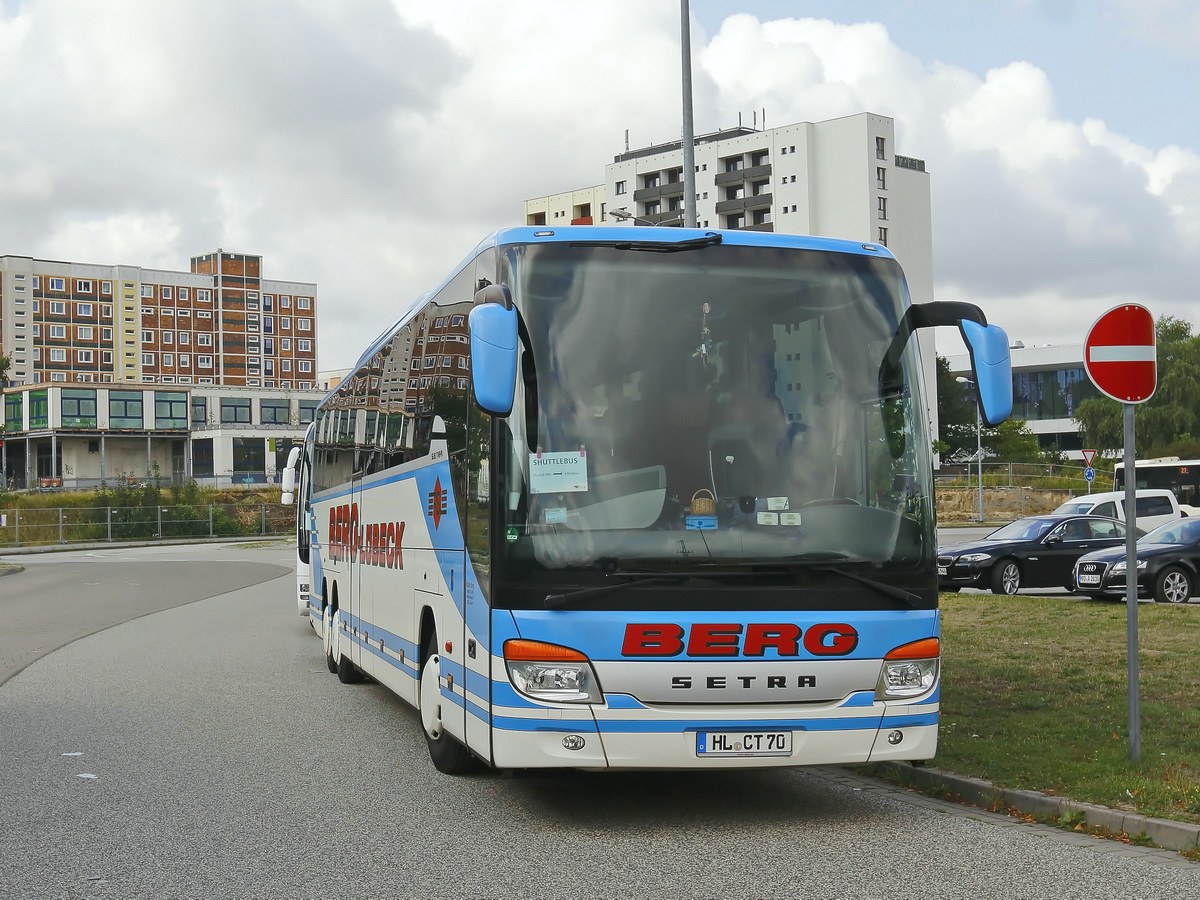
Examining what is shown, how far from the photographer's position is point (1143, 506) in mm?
35844

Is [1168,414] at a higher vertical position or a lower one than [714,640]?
higher

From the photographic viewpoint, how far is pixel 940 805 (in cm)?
809

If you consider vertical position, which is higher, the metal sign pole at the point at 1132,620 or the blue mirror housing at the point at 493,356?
the blue mirror housing at the point at 493,356

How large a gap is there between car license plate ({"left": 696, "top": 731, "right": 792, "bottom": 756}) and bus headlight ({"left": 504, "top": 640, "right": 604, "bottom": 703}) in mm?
571

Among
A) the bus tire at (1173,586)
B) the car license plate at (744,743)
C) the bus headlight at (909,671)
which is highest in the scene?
the bus headlight at (909,671)

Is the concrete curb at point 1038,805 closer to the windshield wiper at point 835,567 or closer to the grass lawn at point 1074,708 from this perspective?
the grass lawn at point 1074,708

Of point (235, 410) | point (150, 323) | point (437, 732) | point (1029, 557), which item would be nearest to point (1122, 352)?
point (437, 732)

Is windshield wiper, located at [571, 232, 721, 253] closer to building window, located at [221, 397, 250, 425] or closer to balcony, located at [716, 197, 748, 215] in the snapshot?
balcony, located at [716, 197, 748, 215]

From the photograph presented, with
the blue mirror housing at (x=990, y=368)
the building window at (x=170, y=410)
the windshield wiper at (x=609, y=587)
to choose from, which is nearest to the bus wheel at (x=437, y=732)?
the windshield wiper at (x=609, y=587)

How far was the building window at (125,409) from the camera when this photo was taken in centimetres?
12125

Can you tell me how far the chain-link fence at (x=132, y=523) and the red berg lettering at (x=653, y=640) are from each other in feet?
188

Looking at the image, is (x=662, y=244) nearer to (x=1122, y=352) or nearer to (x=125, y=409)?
(x=1122, y=352)

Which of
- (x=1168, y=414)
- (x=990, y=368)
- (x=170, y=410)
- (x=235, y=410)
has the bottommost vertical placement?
→ (x=990, y=368)

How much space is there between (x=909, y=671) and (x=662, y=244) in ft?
8.63
